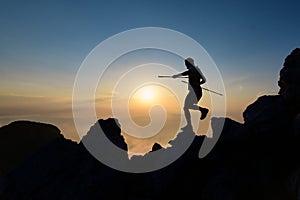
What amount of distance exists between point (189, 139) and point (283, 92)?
894 centimetres

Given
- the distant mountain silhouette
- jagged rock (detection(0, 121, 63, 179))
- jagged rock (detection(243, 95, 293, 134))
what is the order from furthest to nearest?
jagged rock (detection(0, 121, 63, 179)) → jagged rock (detection(243, 95, 293, 134)) → the distant mountain silhouette

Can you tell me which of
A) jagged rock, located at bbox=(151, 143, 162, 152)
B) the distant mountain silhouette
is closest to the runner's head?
the distant mountain silhouette

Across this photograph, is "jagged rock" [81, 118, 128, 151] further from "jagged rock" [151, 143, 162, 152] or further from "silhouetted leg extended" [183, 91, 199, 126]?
"silhouetted leg extended" [183, 91, 199, 126]

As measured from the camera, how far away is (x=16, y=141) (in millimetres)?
49125

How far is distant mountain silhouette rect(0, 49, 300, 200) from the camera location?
797 inches

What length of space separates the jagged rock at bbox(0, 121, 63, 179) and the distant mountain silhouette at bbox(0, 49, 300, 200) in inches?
922

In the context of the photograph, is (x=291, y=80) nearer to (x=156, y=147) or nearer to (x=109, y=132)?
(x=156, y=147)

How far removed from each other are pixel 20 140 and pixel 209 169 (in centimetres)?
3893

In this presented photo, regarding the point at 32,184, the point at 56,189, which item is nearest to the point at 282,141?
the point at 56,189

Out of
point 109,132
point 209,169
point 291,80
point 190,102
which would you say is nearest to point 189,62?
point 190,102

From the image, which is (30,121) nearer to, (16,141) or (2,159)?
(16,141)

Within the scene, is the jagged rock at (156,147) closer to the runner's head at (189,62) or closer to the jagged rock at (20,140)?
the runner's head at (189,62)

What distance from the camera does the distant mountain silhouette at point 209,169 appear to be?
66.4 ft

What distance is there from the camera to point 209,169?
22.3 meters
